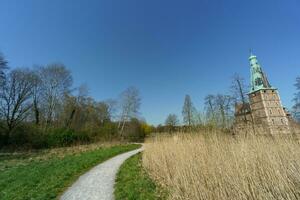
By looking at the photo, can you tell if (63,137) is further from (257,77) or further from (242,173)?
(257,77)

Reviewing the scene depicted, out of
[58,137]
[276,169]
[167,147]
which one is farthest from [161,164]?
[58,137]

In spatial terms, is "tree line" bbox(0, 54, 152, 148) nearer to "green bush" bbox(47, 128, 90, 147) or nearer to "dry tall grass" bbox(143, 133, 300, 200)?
"green bush" bbox(47, 128, 90, 147)

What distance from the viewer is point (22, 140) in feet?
84.8

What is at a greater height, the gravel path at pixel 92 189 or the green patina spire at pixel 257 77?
the green patina spire at pixel 257 77

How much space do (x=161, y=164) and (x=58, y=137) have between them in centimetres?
2324

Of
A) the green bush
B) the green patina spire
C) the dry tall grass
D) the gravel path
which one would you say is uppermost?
the green patina spire

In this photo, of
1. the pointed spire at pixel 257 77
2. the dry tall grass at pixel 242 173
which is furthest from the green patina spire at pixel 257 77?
the dry tall grass at pixel 242 173

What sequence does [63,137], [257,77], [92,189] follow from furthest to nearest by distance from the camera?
[257,77] < [63,137] < [92,189]

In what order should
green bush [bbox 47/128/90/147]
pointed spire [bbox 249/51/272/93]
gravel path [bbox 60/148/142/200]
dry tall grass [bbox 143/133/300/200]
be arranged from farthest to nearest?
pointed spire [bbox 249/51/272/93] < green bush [bbox 47/128/90/147] < gravel path [bbox 60/148/142/200] < dry tall grass [bbox 143/133/300/200]

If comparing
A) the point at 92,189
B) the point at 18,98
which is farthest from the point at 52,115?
the point at 92,189

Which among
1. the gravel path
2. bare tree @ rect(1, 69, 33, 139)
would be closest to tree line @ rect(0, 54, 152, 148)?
bare tree @ rect(1, 69, 33, 139)

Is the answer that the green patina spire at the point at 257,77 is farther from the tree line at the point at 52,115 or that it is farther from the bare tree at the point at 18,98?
the bare tree at the point at 18,98

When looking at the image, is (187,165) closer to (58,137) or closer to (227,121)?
(227,121)

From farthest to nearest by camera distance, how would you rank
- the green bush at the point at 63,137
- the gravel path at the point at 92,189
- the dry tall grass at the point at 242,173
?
1. the green bush at the point at 63,137
2. the gravel path at the point at 92,189
3. the dry tall grass at the point at 242,173
